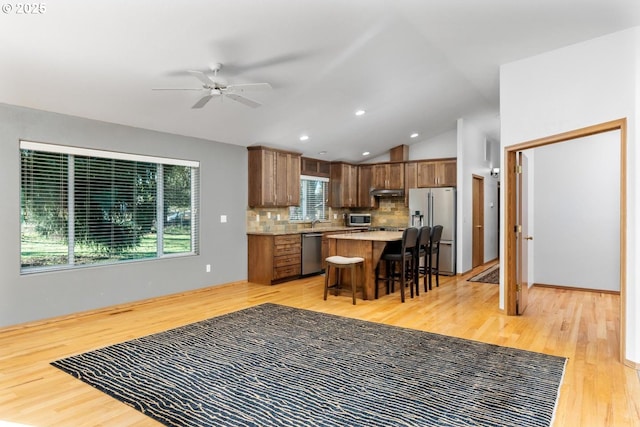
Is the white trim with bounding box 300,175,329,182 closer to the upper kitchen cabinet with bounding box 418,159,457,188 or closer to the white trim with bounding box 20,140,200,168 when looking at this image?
the upper kitchen cabinet with bounding box 418,159,457,188

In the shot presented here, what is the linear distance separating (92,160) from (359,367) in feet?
13.1

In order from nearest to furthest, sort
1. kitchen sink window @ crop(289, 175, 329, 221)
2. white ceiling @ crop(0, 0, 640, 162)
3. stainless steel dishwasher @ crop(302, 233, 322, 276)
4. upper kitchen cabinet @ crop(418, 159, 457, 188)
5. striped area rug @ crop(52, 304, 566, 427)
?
1. striped area rug @ crop(52, 304, 566, 427)
2. white ceiling @ crop(0, 0, 640, 162)
3. stainless steel dishwasher @ crop(302, 233, 322, 276)
4. upper kitchen cabinet @ crop(418, 159, 457, 188)
5. kitchen sink window @ crop(289, 175, 329, 221)

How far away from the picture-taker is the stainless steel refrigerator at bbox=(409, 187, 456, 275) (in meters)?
7.45

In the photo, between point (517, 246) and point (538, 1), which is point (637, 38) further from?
point (517, 246)

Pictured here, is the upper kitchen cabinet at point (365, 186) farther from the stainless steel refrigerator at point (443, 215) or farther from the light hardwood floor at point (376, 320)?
the light hardwood floor at point (376, 320)

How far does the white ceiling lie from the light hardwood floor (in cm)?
243

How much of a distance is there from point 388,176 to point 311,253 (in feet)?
8.99

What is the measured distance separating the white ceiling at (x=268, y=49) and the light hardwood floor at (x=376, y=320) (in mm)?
2427

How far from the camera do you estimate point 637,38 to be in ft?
10.6

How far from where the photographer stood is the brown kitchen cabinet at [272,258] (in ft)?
21.2

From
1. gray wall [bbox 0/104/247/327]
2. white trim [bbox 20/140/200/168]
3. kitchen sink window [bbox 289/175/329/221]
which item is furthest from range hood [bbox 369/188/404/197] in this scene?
white trim [bbox 20/140/200/168]

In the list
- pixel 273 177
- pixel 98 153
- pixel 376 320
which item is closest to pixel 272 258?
pixel 273 177

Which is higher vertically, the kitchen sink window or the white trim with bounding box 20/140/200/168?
the white trim with bounding box 20/140/200/168

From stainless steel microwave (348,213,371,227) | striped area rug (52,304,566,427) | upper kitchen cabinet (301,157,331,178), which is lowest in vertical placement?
striped area rug (52,304,566,427)
